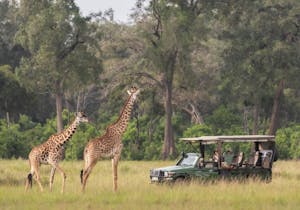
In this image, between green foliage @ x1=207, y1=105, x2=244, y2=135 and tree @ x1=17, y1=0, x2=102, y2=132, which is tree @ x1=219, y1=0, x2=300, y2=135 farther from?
tree @ x1=17, y1=0, x2=102, y2=132

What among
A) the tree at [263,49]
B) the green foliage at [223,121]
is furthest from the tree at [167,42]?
the green foliage at [223,121]

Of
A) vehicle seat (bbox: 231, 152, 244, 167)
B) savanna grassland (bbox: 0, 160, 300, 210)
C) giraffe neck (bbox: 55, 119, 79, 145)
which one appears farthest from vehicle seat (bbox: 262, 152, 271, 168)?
giraffe neck (bbox: 55, 119, 79, 145)

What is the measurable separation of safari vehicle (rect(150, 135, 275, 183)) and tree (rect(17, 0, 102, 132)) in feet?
78.4

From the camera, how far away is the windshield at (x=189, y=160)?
2274 cm

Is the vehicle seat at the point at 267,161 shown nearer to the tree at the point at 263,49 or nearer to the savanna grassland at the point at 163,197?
the savanna grassland at the point at 163,197

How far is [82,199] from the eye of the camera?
18594mm

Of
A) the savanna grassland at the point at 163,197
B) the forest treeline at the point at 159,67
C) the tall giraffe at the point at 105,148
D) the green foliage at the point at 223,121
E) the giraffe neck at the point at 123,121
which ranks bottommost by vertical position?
the savanna grassland at the point at 163,197

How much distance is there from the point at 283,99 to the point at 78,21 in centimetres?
1602

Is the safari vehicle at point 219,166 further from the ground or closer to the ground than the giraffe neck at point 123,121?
closer to the ground

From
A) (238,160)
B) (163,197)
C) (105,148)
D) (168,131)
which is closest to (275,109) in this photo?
(168,131)

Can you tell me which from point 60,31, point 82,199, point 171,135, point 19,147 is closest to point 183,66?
point 171,135

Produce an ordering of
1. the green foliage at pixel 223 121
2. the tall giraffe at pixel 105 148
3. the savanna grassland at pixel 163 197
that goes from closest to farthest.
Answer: the savanna grassland at pixel 163 197
the tall giraffe at pixel 105 148
the green foliage at pixel 223 121

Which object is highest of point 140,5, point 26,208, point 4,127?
point 140,5

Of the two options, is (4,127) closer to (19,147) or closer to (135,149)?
(19,147)
